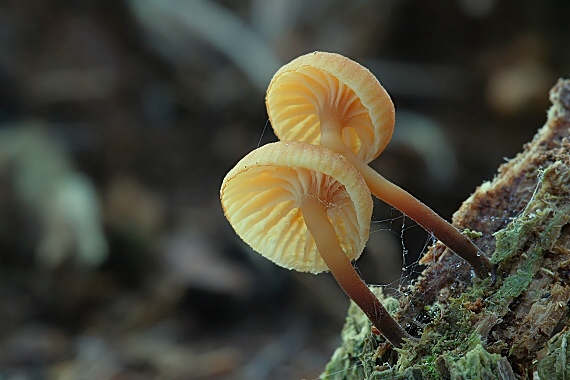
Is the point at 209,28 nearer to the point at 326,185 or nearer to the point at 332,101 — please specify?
the point at 332,101

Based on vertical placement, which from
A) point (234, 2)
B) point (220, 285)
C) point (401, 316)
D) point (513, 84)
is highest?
point (234, 2)

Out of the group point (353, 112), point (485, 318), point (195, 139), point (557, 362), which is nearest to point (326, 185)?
point (353, 112)

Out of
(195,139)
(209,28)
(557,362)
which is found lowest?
(557,362)

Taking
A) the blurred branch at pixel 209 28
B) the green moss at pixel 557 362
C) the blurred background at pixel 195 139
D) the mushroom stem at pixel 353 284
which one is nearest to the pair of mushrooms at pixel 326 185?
the mushroom stem at pixel 353 284

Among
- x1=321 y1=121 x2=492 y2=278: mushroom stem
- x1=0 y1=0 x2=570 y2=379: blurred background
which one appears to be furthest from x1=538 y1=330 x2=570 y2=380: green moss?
→ x1=0 y1=0 x2=570 y2=379: blurred background

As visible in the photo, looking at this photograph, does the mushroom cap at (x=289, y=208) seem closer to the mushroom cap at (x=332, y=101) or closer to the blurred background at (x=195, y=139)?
the mushroom cap at (x=332, y=101)

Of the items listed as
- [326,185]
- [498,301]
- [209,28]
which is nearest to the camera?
[498,301]

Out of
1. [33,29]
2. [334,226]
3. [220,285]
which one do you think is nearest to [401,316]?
[334,226]

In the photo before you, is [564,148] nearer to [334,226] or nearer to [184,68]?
[334,226]
